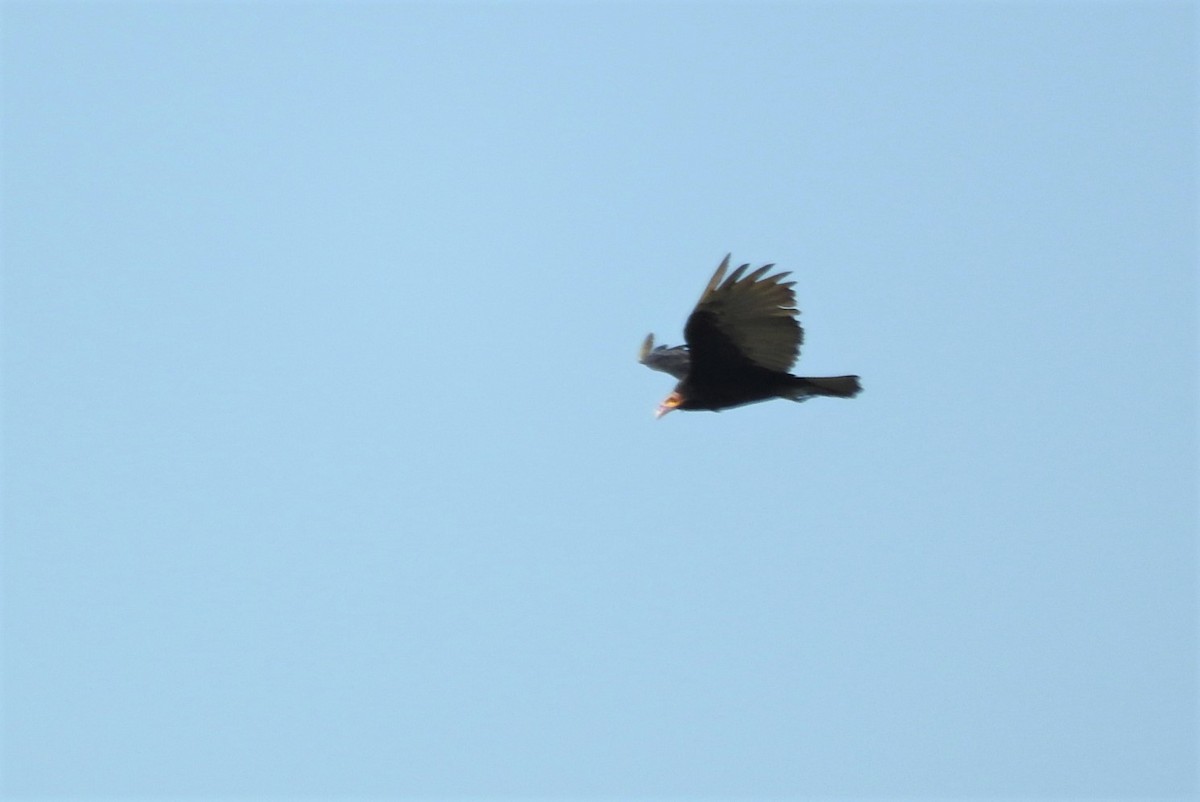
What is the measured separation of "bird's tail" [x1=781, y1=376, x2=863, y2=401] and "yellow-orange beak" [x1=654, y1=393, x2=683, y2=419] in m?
1.18

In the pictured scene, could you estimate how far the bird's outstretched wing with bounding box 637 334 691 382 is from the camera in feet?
72.6

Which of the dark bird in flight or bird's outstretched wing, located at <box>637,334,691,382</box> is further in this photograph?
bird's outstretched wing, located at <box>637,334,691,382</box>

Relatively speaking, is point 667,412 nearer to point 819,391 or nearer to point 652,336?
point 819,391

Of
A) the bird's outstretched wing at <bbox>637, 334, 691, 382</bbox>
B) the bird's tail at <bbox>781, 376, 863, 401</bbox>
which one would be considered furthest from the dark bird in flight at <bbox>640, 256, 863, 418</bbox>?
the bird's outstretched wing at <bbox>637, 334, 691, 382</bbox>

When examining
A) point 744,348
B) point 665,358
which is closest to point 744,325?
point 744,348

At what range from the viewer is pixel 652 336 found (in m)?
23.7

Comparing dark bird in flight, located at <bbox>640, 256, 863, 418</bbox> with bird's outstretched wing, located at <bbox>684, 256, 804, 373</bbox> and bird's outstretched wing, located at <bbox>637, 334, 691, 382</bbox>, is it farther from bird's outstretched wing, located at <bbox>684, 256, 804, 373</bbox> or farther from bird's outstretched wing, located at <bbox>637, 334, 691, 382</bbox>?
bird's outstretched wing, located at <bbox>637, 334, 691, 382</bbox>

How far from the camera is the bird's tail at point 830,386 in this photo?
63.8 ft

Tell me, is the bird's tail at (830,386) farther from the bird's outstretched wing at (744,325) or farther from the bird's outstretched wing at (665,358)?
the bird's outstretched wing at (665,358)

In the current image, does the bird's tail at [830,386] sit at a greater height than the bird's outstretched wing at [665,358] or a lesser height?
lesser

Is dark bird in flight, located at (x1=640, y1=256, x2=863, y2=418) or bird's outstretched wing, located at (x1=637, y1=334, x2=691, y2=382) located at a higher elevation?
bird's outstretched wing, located at (x1=637, y1=334, x2=691, y2=382)

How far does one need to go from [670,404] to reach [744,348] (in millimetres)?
1141

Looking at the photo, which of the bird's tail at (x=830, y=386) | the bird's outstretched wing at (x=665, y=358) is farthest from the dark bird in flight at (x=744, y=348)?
the bird's outstretched wing at (x=665, y=358)

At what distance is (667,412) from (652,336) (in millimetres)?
3661
